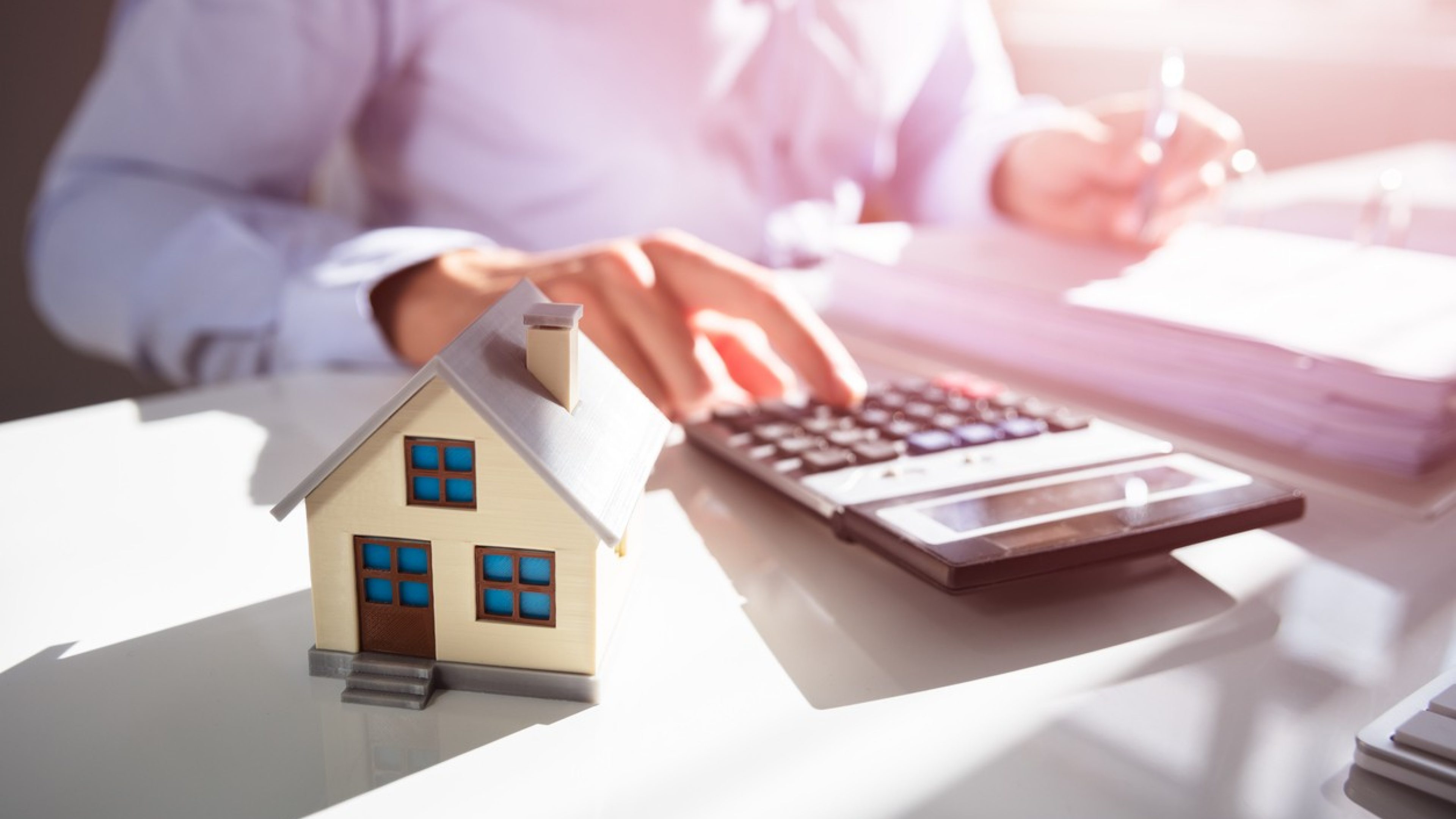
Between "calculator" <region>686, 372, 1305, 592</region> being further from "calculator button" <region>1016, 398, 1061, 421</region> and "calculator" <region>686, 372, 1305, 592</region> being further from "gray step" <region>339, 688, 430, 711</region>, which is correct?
"gray step" <region>339, 688, 430, 711</region>

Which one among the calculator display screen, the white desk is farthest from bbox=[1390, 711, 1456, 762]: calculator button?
the calculator display screen

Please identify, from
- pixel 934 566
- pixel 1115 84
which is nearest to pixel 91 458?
pixel 934 566

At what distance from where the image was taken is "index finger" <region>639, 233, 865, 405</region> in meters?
0.48

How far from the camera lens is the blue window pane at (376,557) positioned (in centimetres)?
29

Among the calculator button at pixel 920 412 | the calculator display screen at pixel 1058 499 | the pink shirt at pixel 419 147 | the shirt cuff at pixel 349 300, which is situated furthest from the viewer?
the pink shirt at pixel 419 147

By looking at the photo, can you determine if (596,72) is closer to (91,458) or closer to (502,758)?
(91,458)

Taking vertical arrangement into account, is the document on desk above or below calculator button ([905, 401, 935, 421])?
above

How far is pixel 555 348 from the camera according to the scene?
0.94 feet

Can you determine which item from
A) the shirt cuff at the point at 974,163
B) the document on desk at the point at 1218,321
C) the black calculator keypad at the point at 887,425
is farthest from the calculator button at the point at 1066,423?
the shirt cuff at the point at 974,163

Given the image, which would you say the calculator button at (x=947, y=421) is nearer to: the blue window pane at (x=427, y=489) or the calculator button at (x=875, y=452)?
the calculator button at (x=875, y=452)

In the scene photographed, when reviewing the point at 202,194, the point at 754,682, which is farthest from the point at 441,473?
the point at 202,194

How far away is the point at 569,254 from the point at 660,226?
0.39m

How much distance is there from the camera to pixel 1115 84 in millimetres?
1856

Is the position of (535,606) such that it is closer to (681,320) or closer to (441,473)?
(441,473)
